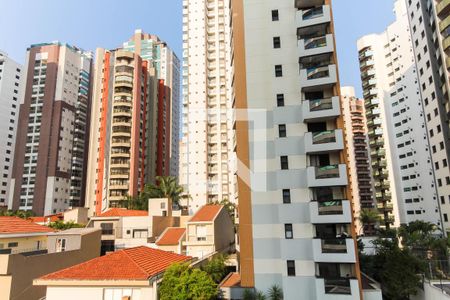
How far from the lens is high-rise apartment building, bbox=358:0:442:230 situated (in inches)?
2724

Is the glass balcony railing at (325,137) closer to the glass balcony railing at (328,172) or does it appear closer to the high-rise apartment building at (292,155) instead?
the high-rise apartment building at (292,155)

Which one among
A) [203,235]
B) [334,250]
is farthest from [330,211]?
[203,235]

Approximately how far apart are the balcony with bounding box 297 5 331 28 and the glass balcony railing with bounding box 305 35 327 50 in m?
1.71

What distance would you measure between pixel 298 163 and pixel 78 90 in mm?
103020

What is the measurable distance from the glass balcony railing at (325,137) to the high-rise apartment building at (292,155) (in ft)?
0.29

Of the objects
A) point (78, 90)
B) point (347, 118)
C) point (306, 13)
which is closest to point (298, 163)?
point (306, 13)

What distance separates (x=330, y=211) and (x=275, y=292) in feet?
29.9

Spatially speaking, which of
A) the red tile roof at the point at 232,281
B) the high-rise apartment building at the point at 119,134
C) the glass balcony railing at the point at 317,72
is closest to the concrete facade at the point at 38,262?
the red tile roof at the point at 232,281

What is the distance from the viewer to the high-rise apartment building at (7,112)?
10062 cm

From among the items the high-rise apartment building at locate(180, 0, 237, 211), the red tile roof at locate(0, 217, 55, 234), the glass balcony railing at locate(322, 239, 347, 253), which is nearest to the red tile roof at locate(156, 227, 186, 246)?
the red tile roof at locate(0, 217, 55, 234)

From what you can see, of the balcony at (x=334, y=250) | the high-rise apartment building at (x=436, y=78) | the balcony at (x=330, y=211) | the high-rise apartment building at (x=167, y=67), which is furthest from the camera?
the high-rise apartment building at (x=167, y=67)

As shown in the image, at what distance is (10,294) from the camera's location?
20812 mm

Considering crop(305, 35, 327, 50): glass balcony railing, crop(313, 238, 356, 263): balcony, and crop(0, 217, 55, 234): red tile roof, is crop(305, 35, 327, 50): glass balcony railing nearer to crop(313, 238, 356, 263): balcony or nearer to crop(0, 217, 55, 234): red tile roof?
crop(313, 238, 356, 263): balcony

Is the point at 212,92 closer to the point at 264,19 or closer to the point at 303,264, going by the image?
the point at 264,19
